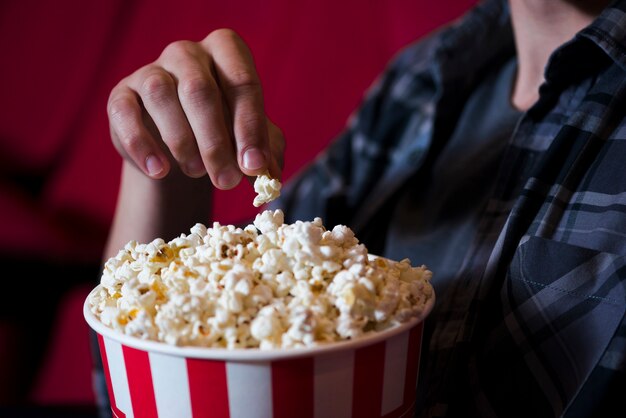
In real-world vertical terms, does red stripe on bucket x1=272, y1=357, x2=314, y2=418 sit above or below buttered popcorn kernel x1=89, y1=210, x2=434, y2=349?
below

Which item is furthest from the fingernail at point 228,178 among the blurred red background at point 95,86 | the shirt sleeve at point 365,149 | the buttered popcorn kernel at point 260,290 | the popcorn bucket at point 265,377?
the blurred red background at point 95,86

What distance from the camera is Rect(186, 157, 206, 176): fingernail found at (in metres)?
0.73

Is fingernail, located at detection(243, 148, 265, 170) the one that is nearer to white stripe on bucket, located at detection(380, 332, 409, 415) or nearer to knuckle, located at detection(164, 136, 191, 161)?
knuckle, located at detection(164, 136, 191, 161)

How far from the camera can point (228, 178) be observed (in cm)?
71

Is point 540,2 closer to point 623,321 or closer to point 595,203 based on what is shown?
point 595,203

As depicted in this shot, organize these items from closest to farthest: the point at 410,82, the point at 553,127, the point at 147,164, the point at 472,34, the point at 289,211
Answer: the point at 147,164 → the point at 553,127 → the point at 472,34 → the point at 410,82 → the point at 289,211

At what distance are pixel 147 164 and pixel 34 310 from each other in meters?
1.06

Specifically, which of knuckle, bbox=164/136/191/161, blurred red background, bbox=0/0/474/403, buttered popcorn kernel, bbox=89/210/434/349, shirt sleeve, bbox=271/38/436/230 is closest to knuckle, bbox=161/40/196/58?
knuckle, bbox=164/136/191/161

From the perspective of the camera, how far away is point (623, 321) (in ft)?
2.03

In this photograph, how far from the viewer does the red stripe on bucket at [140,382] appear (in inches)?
20.8

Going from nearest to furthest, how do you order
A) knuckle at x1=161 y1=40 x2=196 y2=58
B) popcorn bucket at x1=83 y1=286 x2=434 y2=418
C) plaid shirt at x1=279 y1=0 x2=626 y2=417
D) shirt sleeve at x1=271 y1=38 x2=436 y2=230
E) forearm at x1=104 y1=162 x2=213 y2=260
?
1. popcorn bucket at x1=83 y1=286 x2=434 y2=418
2. plaid shirt at x1=279 y1=0 x2=626 y2=417
3. knuckle at x1=161 y1=40 x2=196 y2=58
4. forearm at x1=104 y1=162 x2=213 y2=260
5. shirt sleeve at x1=271 y1=38 x2=436 y2=230

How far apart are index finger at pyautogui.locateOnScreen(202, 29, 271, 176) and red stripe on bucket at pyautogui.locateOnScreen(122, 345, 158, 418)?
24cm

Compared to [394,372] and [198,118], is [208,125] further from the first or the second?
[394,372]

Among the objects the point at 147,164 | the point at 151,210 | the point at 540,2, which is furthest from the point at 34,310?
the point at 540,2
